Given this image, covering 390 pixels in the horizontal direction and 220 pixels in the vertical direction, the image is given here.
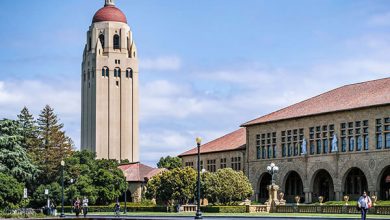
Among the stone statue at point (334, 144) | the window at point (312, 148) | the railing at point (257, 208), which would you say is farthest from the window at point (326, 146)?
the railing at point (257, 208)

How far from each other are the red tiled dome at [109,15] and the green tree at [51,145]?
5048 centimetres

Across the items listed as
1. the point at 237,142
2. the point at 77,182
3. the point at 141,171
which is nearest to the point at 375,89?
the point at 237,142

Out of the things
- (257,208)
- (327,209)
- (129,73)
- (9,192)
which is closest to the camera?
(327,209)

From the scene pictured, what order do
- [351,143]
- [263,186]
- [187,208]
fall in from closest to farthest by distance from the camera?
[187,208]
[351,143]
[263,186]

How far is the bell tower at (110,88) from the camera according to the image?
15388cm

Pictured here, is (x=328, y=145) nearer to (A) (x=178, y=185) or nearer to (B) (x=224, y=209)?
(A) (x=178, y=185)

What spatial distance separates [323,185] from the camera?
85562mm

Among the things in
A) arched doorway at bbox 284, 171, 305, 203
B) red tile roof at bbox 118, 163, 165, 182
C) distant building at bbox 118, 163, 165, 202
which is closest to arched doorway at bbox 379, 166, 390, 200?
arched doorway at bbox 284, 171, 305, 203

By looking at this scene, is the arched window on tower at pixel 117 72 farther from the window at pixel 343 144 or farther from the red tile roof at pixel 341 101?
the window at pixel 343 144

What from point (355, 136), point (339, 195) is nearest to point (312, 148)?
point (339, 195)

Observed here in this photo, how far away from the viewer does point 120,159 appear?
154 m

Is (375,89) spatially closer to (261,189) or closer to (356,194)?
(356,194)

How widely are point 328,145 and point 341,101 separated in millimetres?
4263

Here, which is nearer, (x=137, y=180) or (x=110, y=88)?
(x=137, y=180)
